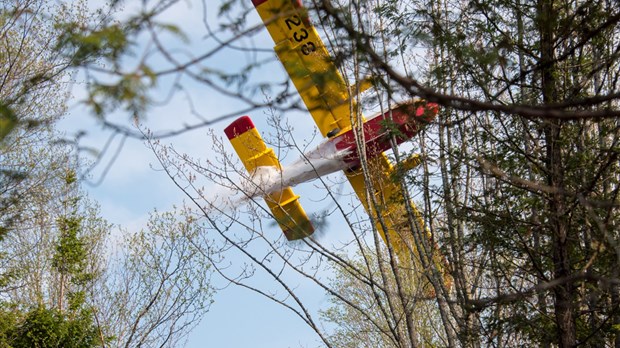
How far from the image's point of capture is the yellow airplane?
2821 mm

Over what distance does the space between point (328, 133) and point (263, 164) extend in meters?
2.17

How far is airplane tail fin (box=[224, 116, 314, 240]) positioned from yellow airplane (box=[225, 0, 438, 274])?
0.02m

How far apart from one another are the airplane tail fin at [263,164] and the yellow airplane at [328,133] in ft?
0.05

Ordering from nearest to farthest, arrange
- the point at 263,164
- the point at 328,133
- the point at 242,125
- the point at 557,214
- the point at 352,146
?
1. the point at 557,214
2. the point at 328,133
3. the point at 352,146
4. the point at 263,164
5. the point at 242,125

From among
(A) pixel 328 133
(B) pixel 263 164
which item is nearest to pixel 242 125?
(B) pixel 263 164

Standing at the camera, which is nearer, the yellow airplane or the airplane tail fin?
the yellow airplane

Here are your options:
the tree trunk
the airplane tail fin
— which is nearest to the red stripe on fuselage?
the airplane tail fin

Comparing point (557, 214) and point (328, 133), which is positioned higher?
point (328, 133)

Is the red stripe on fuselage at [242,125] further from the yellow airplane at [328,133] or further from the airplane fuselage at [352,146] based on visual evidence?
the airplane fuselage at [352,146]

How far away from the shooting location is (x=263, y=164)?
11.9 m

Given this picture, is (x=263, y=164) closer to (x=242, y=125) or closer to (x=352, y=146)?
(x=352, y=146)

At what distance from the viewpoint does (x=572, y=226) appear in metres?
6.14

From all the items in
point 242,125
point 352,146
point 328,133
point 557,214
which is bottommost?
point 557,214

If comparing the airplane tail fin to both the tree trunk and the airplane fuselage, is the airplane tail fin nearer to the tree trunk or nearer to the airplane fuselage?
the airplane fuselage
